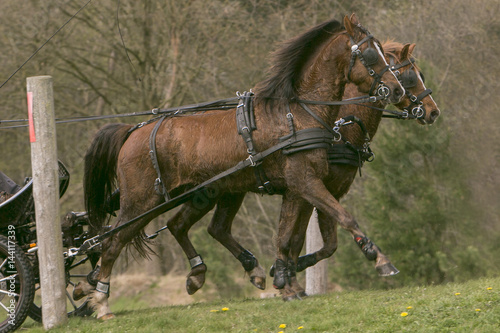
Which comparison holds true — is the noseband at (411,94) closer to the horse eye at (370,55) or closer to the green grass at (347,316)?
the horse eye at (370,55)

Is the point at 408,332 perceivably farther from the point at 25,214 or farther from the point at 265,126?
the point at 25,214

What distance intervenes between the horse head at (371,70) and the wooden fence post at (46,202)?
2547 millimetres

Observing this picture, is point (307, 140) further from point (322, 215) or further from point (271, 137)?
point (322, 215)

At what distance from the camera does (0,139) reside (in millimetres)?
13484

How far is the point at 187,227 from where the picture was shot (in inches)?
279

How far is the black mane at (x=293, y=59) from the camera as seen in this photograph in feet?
19.2

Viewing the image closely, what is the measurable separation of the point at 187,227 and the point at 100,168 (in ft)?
3.60

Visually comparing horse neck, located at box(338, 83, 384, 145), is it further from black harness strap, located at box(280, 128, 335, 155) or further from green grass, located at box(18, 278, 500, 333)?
green grass, located at box(18, 278, 500, 333)

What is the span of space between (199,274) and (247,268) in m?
0.50

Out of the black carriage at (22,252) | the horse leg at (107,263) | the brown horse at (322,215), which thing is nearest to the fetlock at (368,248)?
the brown horse at (322,215)

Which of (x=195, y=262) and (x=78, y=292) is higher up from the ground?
(x=195, y=262)

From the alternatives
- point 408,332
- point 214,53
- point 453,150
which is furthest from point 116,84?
point 408,332

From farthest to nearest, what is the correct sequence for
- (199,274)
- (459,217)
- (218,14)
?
(218,14) < (459,217) < (199,274)

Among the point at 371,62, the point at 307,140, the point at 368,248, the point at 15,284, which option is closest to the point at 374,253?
the point at 368,248
